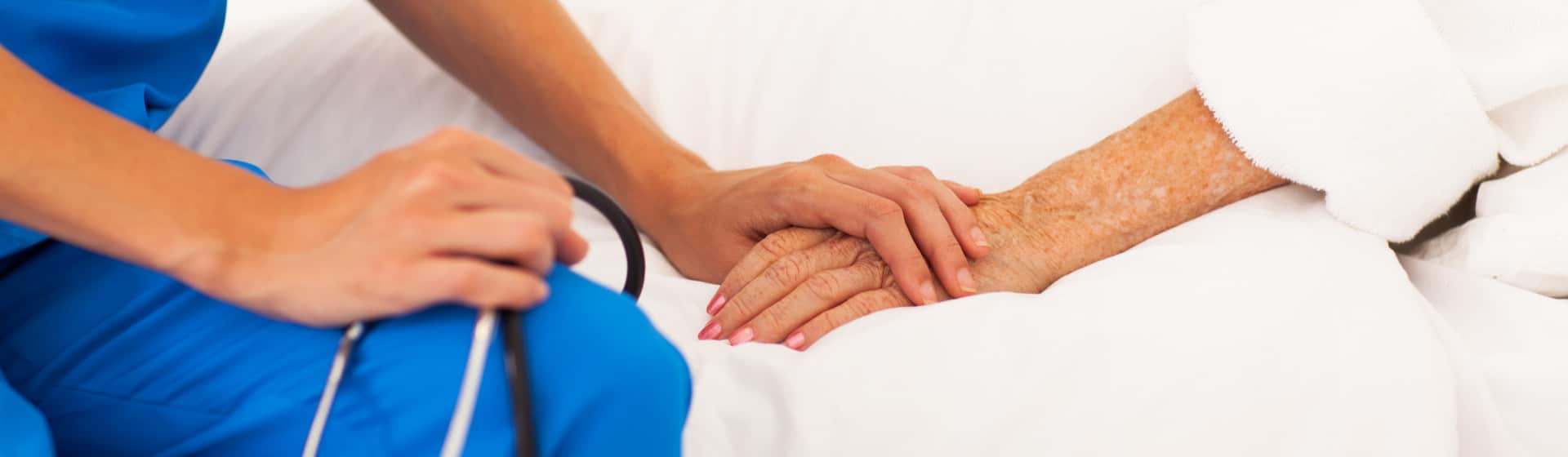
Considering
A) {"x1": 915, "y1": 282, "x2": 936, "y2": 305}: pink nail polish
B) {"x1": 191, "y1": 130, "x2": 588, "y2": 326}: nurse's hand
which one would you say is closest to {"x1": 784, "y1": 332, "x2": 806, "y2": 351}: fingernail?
{"x1": 915, "y1": 282, "x2": 936, "y2": 305}: pink nail polish

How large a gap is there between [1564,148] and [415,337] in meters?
0.94

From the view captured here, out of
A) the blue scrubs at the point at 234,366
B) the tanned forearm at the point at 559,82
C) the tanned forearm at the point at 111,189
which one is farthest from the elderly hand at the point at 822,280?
the tanned forearm at the point at 111,189

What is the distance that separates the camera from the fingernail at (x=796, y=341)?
0.81 meters

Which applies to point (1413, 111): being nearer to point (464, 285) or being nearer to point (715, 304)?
point (715, 304)

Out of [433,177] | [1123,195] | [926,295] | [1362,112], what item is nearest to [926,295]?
[926,295]

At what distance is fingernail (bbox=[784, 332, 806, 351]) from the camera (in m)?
0.81

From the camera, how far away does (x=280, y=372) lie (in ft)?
1.71

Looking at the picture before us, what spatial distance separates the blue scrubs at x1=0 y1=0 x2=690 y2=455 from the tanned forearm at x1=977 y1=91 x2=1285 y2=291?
1.54ft

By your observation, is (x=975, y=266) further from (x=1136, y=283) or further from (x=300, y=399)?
(x=300, y=399)

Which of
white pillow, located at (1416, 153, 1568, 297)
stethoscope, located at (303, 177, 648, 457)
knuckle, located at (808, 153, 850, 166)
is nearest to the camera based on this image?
stethoscope, located at (303, 177, 648, 457)

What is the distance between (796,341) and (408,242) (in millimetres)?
427

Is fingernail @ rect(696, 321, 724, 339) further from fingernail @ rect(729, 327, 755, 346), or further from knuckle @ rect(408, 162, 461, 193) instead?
knuckle @ rect(408, 162, 461, 193)

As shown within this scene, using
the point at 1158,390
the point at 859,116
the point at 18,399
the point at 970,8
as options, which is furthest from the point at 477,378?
the point at 970,8

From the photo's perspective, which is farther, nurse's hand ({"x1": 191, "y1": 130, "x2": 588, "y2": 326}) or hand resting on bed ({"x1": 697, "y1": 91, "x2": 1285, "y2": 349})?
hand resting on bed ({"x1": 697, "y1": 91, "x2": 1285, "y2": 349})
